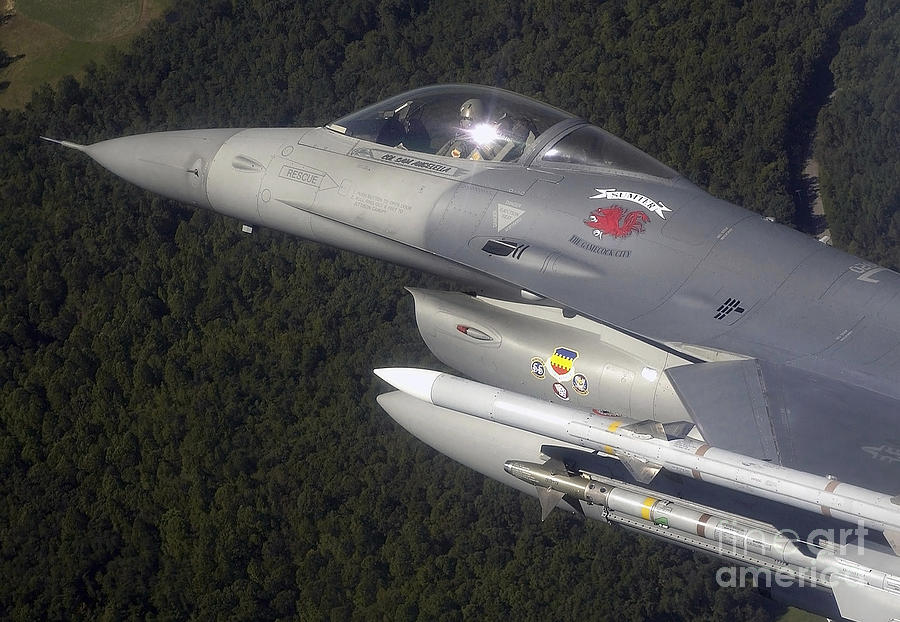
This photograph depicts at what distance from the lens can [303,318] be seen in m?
38.6

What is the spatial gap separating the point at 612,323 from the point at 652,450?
1.56m

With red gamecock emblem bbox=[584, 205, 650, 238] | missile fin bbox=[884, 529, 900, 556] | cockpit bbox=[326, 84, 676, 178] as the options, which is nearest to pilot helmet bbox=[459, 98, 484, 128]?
cockpit bbox=[326, 84, 676, 178]

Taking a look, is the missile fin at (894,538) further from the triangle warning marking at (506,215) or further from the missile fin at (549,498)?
the triangle warning marking at (506,215)

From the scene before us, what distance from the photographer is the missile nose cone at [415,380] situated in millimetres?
12953

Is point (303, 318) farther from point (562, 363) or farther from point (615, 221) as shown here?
point (615, 221)

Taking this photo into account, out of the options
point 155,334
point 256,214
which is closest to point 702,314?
point 256,214

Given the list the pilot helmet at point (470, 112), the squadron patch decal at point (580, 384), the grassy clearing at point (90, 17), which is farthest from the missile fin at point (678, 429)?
the grassy clearing at point (90, 17)

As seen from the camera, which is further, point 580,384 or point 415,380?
point 415,380

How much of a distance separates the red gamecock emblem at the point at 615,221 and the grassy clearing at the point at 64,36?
39.5 m

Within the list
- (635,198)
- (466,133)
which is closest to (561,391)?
(635,198)

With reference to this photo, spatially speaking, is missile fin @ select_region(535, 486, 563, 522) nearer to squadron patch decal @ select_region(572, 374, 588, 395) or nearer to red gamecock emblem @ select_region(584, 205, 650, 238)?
squadron patch decal @ select_region(572, 374, 588, 395)

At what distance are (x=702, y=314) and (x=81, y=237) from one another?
3653cm

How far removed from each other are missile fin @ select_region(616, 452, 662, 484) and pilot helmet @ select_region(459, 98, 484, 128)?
5.09 m

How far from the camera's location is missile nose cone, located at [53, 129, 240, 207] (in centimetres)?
1563
